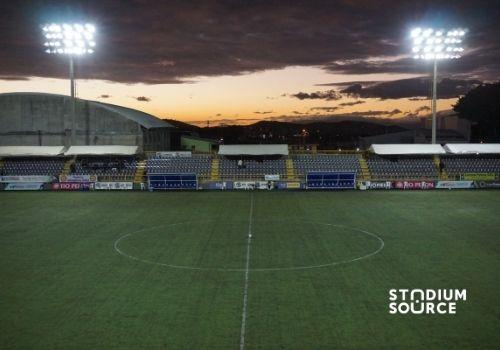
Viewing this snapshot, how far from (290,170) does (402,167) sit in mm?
11272

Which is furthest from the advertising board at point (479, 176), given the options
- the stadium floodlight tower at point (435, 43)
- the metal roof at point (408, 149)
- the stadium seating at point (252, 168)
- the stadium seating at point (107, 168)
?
the stadium seating at point (107, 168)

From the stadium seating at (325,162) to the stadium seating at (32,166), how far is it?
24760 mm

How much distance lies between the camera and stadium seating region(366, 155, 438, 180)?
48.5 metres

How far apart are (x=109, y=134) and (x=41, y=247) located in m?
36.4

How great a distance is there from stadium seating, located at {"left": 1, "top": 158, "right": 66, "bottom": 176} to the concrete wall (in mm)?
4510

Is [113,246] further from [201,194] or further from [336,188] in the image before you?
[336,188]

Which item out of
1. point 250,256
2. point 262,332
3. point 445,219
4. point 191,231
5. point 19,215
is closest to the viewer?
point 262,332

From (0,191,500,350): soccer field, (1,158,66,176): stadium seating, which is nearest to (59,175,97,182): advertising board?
(1,158,66,176): stadium seating

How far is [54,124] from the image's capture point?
57.8 m

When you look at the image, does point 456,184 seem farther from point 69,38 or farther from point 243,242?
point 69,38

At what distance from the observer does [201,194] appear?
43.2 metres

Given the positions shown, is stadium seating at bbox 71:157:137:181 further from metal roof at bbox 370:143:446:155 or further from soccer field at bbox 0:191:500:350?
metal roof at bbox 370:143:446:155

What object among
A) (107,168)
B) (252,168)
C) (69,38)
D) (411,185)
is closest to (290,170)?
(252,168)

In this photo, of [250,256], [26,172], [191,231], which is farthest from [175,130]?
[250,256]
